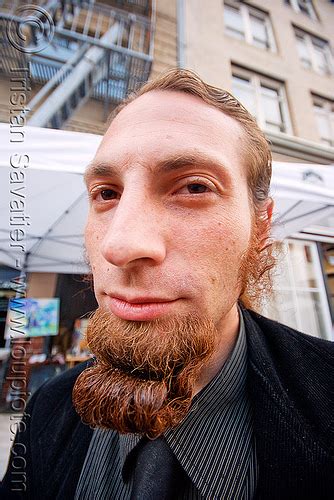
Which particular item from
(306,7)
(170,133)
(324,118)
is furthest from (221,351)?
(306,7)

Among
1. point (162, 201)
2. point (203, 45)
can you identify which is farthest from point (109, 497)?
point (203, 45)

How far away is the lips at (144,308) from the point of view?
72 cm

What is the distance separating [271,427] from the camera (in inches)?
34.2

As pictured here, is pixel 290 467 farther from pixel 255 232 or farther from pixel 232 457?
pixel 255 232

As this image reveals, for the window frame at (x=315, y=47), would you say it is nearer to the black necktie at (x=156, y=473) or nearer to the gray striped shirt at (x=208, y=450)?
the gray striped shirt at (x=208, y=450)

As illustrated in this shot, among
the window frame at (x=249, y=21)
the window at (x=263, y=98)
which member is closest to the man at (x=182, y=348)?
the window at (x=263, y=98)

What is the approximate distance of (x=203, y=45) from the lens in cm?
570

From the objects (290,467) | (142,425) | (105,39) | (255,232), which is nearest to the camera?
(142,425)

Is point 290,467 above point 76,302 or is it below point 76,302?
below

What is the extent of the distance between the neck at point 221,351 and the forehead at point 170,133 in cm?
62

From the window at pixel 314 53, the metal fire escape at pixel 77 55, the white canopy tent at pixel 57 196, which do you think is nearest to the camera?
the white canopy tent at pixel 57 196

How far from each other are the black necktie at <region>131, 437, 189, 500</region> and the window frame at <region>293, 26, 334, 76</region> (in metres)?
9.72

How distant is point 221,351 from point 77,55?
4930 mm

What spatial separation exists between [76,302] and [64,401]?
432 cm
